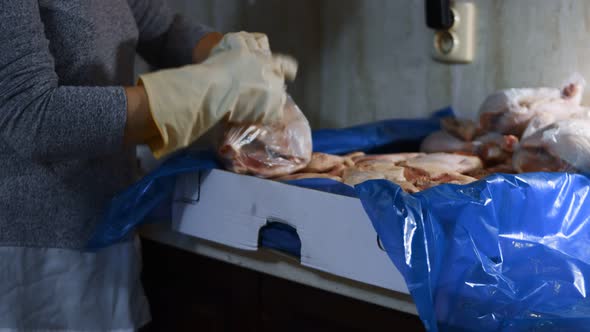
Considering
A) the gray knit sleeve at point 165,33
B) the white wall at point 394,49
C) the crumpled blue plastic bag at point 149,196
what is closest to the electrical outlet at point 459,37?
the white wall at point 394,49

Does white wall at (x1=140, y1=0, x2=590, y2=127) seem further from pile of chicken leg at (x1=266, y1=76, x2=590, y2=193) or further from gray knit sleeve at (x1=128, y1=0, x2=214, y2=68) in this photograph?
gray knit sleeve at (x1=128, y1=0, x2=214, y2=68)

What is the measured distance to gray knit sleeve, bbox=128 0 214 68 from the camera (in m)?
1.24

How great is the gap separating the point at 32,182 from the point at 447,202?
1.94 feet

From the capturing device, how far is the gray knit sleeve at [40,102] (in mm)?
868

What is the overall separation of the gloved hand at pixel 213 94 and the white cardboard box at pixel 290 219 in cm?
10

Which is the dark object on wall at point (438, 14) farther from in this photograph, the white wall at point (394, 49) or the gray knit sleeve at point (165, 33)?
the gray knit sleeve at point (165, 33)

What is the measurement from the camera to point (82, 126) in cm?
88

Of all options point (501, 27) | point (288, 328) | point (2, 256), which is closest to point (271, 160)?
point (288, 328)

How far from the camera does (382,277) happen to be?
2.82 ft

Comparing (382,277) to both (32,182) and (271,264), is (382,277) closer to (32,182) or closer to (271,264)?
(271,264)

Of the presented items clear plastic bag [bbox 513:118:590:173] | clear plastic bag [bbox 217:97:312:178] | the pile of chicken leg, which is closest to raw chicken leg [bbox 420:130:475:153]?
the pile of chicken leg

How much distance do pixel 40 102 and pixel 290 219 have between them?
0.35 meters

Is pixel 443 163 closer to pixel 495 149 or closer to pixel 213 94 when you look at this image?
pixel 495 149

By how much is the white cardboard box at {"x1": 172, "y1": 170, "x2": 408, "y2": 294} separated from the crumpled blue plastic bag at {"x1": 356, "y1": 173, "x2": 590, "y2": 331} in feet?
0.23
